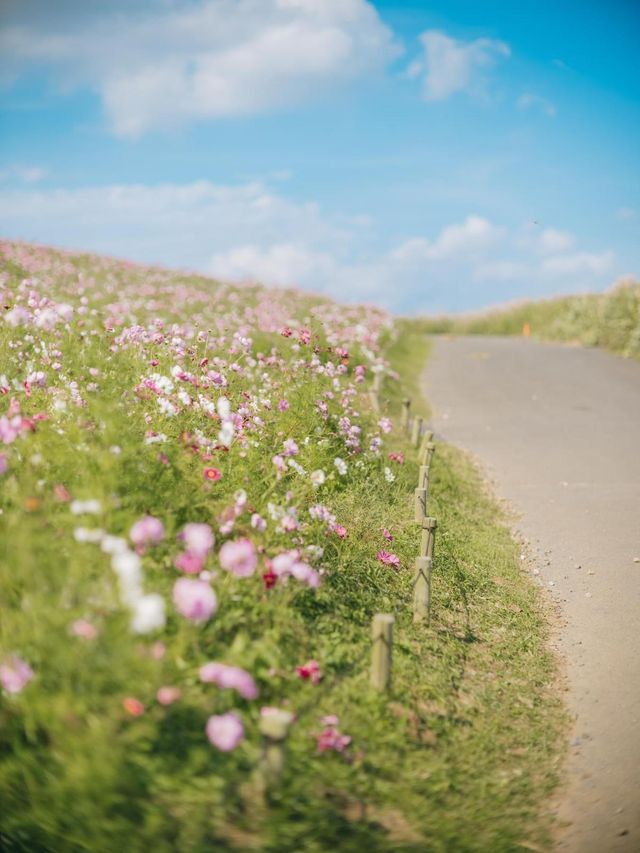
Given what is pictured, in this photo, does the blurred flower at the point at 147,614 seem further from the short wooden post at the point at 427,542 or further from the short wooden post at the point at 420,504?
the short wooden post at the point at 420,504

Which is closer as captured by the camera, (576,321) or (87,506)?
(87,506)

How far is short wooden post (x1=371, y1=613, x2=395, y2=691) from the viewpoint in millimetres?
4332

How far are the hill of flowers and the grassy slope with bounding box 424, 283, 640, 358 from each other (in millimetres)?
19065

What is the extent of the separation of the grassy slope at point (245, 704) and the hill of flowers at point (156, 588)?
0.05ft

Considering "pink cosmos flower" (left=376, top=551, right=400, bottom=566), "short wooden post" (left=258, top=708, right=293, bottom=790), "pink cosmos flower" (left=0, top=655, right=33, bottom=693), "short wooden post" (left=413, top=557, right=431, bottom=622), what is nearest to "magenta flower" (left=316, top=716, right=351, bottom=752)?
"short wooden post" (left=258, top=708, right=293, bottom=790)

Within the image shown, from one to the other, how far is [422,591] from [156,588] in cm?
242

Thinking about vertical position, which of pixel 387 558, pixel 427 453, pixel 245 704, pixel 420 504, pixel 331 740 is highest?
pixel 427 453

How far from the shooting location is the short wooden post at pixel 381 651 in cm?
433

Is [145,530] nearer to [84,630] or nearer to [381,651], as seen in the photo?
[84,630]

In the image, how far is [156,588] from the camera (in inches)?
152

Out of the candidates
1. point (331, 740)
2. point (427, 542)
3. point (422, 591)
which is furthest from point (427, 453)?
point (331, 740)

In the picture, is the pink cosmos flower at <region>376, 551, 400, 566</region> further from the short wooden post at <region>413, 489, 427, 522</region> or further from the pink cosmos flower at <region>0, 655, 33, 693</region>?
the pink cosmos flower at <region>0, 655, 33, 693</region>

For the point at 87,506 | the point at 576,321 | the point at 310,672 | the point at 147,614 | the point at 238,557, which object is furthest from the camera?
the point at 576,321

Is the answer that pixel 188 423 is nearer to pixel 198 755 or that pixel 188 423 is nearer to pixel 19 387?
pixel 19 387
